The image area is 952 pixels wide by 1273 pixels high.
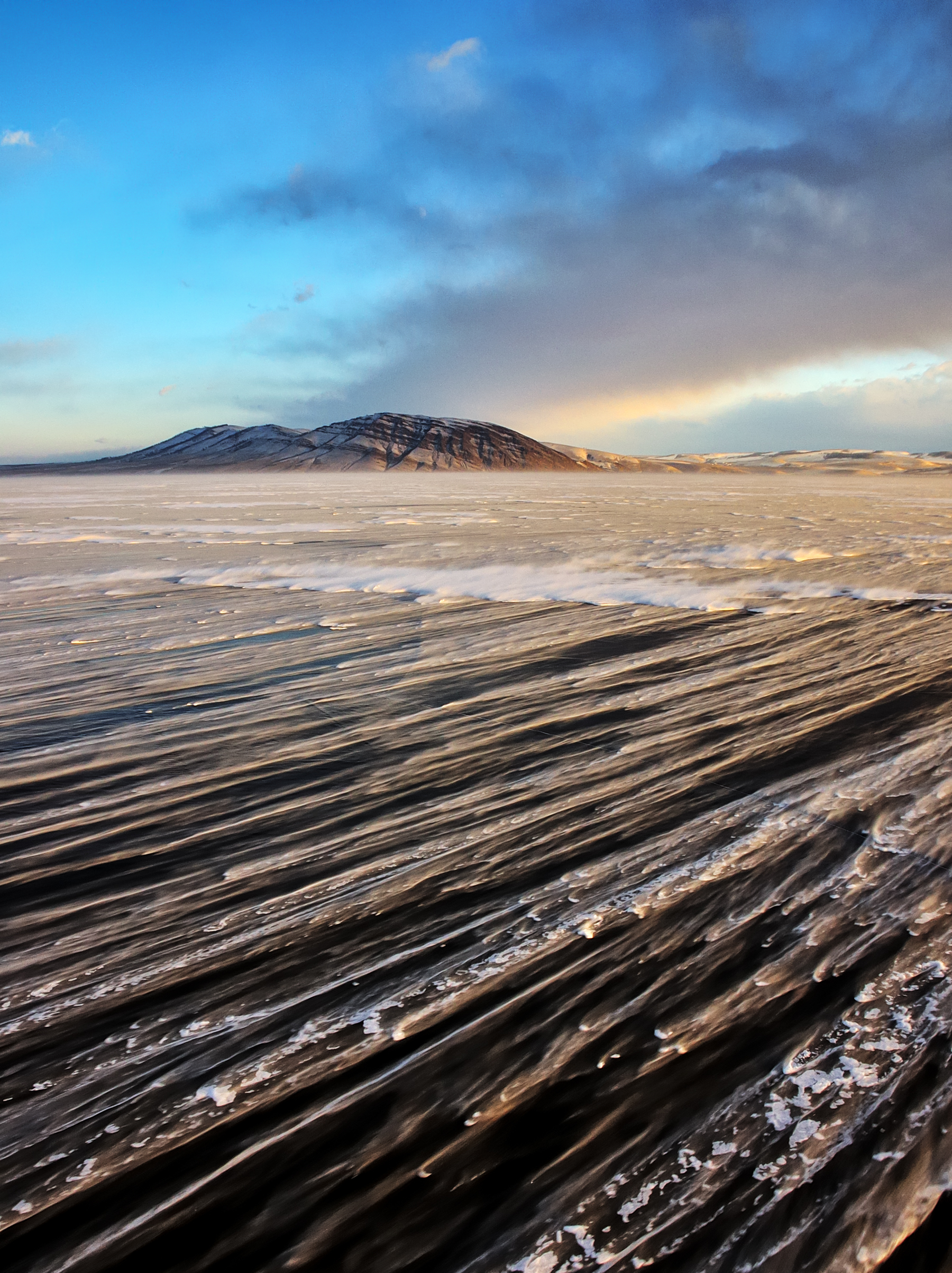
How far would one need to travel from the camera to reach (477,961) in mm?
980

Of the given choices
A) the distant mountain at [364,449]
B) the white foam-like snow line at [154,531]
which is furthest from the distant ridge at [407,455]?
the white foam-like snow line at [154,531]

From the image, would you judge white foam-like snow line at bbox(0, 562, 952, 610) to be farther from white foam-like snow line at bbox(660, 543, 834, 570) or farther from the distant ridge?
the distant ridge

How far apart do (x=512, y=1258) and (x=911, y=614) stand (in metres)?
2.88

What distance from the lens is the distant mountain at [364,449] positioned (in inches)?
3383

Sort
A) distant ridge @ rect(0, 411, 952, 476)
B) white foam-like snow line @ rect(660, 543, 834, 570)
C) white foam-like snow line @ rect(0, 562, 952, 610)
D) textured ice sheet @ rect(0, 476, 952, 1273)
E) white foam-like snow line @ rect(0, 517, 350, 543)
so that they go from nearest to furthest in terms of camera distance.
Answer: textured ice sheet @ rect(0, 476, 952, 1273)
white foam-like snow line @ rect(0, 562, 952, 610)
white foam-like snow line @ rect(660, 543, 834, 570)
white foam-like snow line @ rect(0, 517, 350, 543)
distant ridge @ rect(0, 411, 952, 476)

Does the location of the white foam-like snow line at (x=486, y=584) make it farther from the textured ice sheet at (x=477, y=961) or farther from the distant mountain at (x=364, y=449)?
the distant mountain at (x=364, y=449)

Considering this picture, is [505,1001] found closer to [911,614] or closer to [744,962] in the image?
[744,962]

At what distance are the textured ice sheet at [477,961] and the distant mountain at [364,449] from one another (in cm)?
8064

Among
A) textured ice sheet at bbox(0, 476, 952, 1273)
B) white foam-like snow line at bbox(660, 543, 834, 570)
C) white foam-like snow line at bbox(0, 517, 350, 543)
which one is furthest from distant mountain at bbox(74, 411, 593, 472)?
textured ice sheet at bbox(0, 476, 952, 1273)

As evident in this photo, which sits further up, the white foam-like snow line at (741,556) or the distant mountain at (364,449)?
the distant mountain at (364,449)

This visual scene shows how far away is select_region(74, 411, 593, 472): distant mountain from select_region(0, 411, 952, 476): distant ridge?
14 cm

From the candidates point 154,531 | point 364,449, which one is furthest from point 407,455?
point 154,531

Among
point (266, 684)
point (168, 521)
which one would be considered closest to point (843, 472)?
A: point (168, 521)

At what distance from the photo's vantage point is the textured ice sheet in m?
0.68
